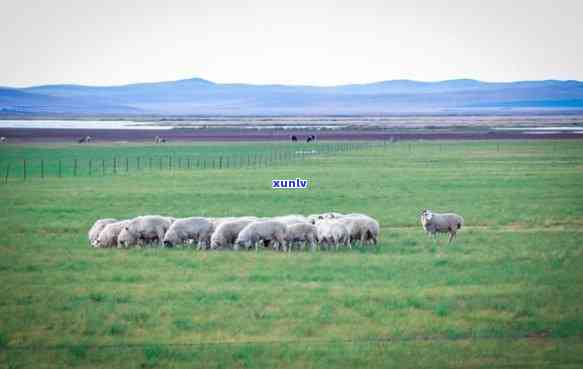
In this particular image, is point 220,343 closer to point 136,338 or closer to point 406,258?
point 136,338

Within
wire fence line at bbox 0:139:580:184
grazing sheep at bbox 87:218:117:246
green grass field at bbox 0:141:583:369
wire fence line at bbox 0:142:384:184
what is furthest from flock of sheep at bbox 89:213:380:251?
wire fence line at bbox 0:142:384:184

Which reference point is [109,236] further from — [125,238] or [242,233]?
[242,233]

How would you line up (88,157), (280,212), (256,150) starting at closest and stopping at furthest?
(280,212), (88,157), (256,150)

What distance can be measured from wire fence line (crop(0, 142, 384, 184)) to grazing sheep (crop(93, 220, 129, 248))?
22734 millimetres

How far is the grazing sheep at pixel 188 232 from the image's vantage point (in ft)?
75.5

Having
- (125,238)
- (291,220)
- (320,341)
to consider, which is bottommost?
(320,341)

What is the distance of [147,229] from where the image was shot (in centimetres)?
2331

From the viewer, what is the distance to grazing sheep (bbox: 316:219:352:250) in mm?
22578

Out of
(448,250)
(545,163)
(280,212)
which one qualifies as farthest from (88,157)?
(448,250)

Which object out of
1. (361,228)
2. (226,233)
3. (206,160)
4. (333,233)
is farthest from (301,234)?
(206,160)

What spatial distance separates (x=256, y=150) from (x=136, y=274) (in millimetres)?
55033

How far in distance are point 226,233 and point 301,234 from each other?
6.09ft

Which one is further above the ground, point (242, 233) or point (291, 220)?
point (291, 220)

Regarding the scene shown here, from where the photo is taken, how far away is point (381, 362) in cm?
1279
